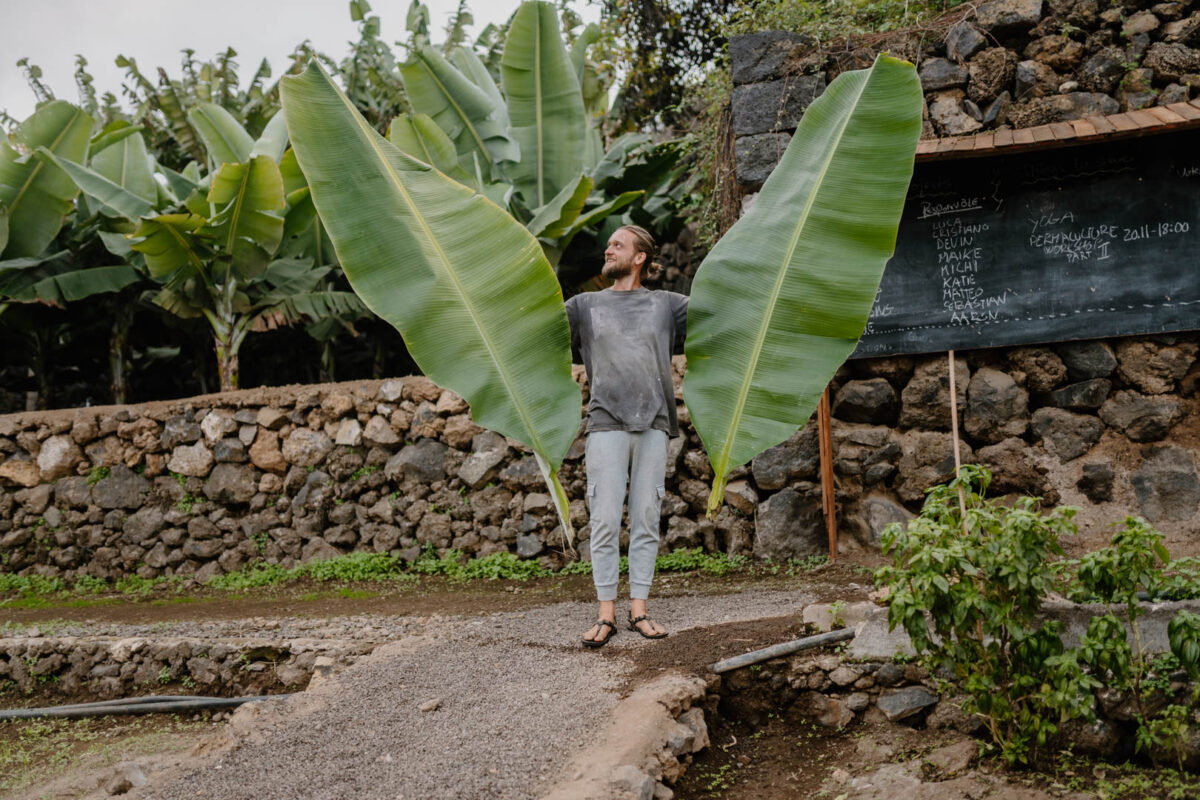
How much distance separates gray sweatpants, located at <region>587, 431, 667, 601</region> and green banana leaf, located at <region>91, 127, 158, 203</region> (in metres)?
5.98

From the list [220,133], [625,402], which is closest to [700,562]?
[625,402]

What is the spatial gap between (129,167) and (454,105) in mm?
2970

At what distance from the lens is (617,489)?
3799mm

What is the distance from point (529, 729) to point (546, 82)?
5.47 metres

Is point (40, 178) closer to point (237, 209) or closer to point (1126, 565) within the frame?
point (237, 209)

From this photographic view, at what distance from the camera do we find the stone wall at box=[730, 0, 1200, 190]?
5.31 m

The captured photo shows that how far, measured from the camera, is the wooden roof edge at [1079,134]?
465 centimetres

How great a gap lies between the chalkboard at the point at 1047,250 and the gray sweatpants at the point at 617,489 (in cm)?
229

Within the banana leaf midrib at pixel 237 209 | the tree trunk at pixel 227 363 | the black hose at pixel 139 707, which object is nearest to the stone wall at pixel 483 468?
the tree trunk at pixel 227 363

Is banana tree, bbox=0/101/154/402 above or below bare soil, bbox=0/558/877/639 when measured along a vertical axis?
above

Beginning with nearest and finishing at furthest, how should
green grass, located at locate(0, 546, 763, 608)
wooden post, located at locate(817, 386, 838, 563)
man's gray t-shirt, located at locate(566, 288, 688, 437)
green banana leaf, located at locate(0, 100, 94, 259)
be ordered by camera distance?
man's gray t-shirt, located at locate(566, 288, 688, 437) < wooden post, located at locate(817, 386, 838, 563) < green grass, located at locate(0, 546, 763, 608) < green banana leaf, located at locate(0, 100, 94, 259)

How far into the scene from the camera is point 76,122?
763 cm

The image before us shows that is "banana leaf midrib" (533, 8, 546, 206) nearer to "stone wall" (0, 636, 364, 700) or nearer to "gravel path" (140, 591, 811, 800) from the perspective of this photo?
"stone wall" (0, 636, 364, 700)

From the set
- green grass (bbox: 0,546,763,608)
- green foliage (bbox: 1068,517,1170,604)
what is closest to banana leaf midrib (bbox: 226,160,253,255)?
green grass (bbox: 0,546,763,608)
